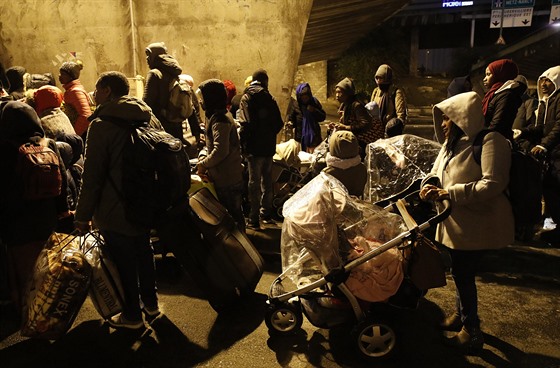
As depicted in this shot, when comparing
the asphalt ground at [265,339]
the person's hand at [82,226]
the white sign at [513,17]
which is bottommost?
the asphalt ground at [265,339]

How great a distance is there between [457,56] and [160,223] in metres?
24.5

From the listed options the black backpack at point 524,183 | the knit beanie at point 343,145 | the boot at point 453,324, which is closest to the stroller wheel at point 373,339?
the boot at point 453,324

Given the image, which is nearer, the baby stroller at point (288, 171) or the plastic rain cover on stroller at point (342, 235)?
the plastic rain cover on stroller at point (342, 235)

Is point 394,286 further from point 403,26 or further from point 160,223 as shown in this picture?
point 403,26

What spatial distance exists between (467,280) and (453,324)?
0.51 m

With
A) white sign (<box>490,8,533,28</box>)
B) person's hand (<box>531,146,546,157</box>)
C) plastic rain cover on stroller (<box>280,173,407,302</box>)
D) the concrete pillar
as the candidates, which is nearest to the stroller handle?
plastic rain cover on stroller (<box>280,173,407,302</box>)

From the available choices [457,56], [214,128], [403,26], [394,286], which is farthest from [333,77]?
[394,286]

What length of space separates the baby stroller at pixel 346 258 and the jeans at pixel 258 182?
2299 mm

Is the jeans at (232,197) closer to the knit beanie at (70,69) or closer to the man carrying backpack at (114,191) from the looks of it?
the man carrying backpack at (114,191)

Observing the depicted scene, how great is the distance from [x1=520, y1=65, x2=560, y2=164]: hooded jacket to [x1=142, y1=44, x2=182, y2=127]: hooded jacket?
171 inches

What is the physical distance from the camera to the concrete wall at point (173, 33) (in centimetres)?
749

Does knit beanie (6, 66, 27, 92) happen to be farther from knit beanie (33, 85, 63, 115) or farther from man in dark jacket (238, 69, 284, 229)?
man in dark jacket (238, 69, 284, 229)

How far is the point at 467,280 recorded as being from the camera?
10.7ft

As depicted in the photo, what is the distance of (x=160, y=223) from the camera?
337 centimetres
